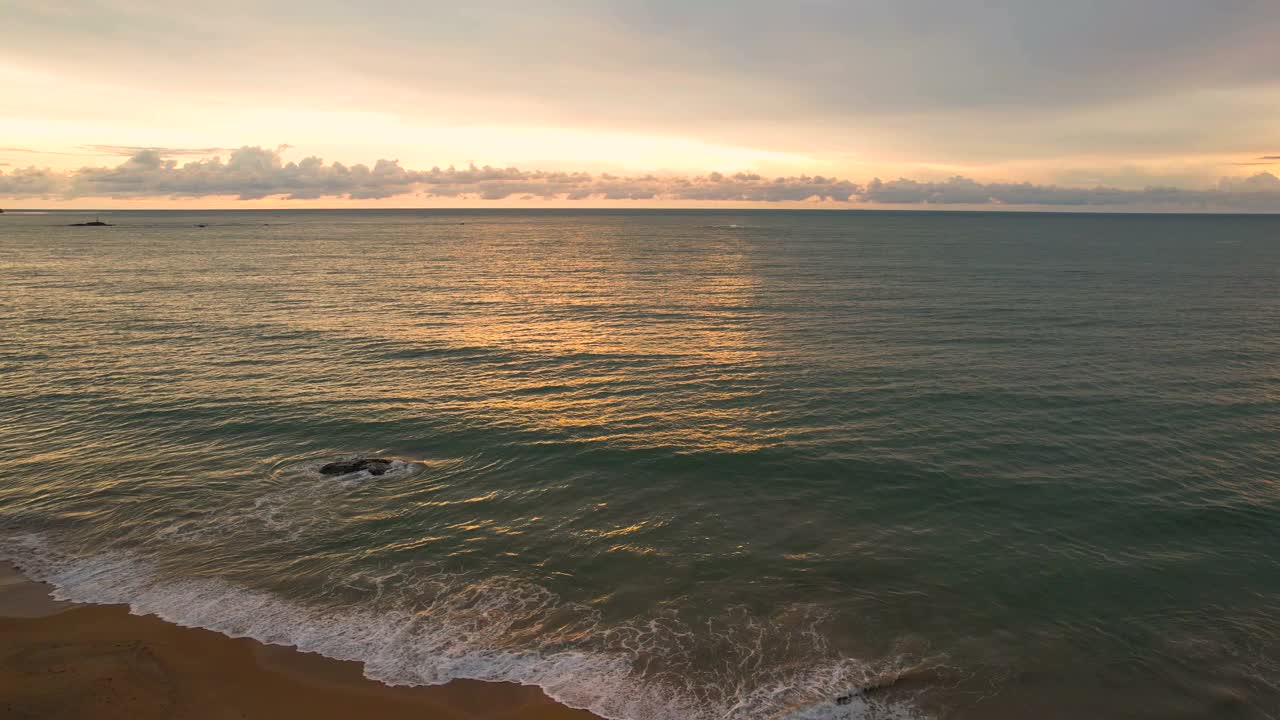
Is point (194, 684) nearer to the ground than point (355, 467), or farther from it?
nearer to the ground

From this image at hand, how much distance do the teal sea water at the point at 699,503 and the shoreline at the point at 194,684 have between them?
0.69 metres

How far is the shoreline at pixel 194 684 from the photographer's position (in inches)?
630

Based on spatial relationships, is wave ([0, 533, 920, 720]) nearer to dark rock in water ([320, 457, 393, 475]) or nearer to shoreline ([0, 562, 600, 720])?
shoreline ([0, 562, 600, 720])

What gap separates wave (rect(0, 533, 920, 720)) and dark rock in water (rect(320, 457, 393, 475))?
26.1ft

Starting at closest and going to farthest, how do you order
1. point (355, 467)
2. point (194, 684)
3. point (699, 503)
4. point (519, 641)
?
point (194, 684) → point (519, 641) → point (699, 503) → point (355, 467)

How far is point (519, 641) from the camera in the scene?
18.8m

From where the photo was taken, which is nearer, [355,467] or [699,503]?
[699,503]

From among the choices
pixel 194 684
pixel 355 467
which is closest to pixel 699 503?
pixel 355 467

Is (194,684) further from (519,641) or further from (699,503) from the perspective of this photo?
(699,503)

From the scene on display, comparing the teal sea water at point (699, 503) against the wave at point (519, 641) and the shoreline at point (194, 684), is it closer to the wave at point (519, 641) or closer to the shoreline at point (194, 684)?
the wave at point (519, 641)

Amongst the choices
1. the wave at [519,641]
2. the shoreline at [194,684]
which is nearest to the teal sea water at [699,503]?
the wave at [519,641]

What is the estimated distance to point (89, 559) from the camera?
75.9ft

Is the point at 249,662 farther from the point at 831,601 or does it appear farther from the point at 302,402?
the point at 302,402

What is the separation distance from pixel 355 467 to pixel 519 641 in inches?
595
